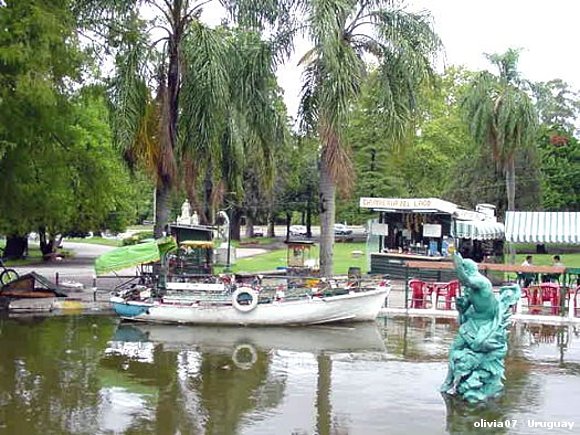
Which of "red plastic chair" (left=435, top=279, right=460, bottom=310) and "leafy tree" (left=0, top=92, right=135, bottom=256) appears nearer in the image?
"leafy tree" (left=0, top=92, right=135, bottom=256)

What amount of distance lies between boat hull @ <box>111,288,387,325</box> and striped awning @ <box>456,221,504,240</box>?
12.3 meters

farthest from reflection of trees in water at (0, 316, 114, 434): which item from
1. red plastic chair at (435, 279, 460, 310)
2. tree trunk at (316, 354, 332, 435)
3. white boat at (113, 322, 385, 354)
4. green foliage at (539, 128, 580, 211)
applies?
green foliage at (539, 128, 580, 211)

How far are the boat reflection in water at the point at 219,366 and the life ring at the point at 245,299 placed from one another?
545 mm

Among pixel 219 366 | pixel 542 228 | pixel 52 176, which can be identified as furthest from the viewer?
pixel 542 228

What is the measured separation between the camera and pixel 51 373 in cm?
1374

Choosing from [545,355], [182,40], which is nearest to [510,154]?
[182,40]

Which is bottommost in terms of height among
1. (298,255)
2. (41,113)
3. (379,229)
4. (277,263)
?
(277,263)

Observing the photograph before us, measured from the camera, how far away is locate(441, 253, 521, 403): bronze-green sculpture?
38.3 feet

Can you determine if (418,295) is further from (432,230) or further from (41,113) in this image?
(41,113)

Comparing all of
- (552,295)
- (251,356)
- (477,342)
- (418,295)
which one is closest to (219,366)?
(251,356)

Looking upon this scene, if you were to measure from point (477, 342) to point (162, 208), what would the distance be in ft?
44.7

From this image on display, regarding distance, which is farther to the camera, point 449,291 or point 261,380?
point 449,291

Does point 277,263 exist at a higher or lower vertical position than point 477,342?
lower

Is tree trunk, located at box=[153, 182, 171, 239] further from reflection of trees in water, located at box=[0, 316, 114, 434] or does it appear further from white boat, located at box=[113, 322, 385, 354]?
white boat, located at box=[113, 322, 385, 354]
